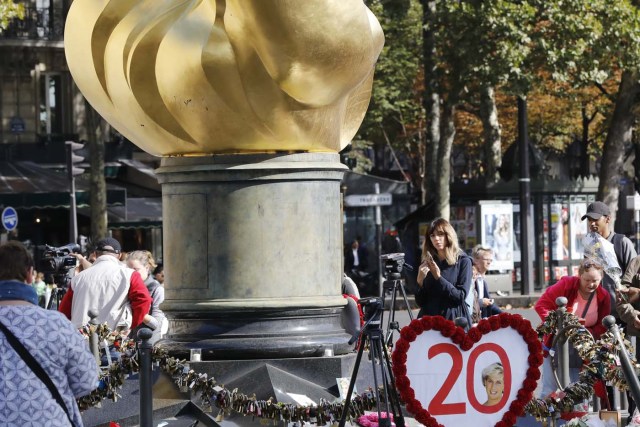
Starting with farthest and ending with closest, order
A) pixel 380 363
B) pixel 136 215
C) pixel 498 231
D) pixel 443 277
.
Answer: pixel 136 215, pixel 498 231, pixel 443 277, pixel 380 363

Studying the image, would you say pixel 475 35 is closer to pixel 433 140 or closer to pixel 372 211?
pixel 433 140

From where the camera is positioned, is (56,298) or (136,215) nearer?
(56,298)

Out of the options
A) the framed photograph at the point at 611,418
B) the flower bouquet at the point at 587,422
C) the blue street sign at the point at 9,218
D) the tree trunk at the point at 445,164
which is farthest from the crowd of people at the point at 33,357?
the tree trunk at the point at 445,164

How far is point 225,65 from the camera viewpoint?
28.5 ft

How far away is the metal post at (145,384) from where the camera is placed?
8094 mm

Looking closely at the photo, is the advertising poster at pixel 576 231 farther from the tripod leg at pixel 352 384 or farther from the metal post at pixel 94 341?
the tripod leg at pixel 352 384

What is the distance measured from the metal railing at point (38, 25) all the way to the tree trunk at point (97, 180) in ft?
27.9

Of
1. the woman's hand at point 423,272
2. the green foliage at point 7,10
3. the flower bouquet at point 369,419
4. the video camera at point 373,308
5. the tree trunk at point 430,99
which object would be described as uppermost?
the green foliage at point 7,10

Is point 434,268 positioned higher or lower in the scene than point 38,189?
lower

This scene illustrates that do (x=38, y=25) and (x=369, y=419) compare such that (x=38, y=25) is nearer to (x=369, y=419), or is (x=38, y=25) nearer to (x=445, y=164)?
(x=445, y=164)

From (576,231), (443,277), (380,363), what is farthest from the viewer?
(576,231)

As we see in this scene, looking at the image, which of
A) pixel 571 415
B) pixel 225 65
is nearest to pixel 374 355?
pixel 571 415

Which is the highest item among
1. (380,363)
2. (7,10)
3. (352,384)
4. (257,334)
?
(7,10)

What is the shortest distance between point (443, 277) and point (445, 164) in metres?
22.6
